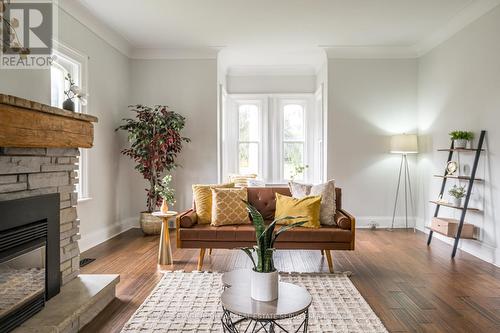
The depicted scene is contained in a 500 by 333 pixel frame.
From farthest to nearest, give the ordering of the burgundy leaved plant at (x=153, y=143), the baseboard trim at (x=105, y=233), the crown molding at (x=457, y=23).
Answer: the burgundy leaved plant at (x=153, y=143) → the baseboard trim at (x=105, y=233) → the crown molding at (x=457, y=23)

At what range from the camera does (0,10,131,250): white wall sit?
4512 mm

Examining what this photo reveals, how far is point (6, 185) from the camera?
2236 millimetres

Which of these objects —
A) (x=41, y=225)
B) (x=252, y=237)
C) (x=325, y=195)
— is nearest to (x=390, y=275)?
(x=325, y=195)

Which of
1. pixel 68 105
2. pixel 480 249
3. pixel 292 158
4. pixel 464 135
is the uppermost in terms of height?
pixel 68 105

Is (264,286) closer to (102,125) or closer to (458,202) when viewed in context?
(458,202)

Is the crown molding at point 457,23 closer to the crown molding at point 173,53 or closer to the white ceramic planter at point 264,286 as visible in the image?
the crown molding at point 173,53

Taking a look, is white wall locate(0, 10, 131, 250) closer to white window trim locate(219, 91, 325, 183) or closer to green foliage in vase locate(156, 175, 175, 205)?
green foliage in vase locate(156, 175, 175, 205)

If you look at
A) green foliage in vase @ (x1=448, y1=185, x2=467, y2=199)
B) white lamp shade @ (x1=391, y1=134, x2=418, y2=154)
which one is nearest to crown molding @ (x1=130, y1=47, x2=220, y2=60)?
white lamp shade @ (x1=391, y1=134, x2=418, y2=154)

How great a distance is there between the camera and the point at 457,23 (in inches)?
190

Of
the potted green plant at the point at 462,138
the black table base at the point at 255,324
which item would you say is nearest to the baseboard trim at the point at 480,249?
the potted green plant at the point at 462,138

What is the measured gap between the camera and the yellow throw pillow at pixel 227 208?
3.85 metres

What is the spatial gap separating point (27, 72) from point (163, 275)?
2.35 meters

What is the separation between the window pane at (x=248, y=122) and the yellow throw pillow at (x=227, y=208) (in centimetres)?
374

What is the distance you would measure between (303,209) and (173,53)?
3802mm
